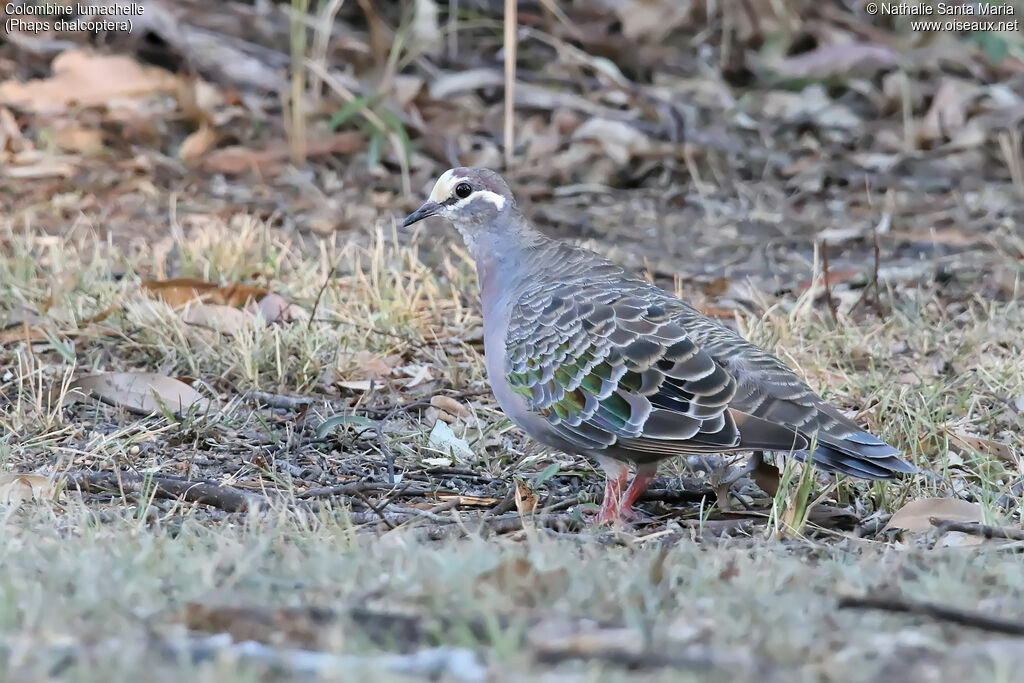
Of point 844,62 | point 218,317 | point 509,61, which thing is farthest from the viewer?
point 844,62

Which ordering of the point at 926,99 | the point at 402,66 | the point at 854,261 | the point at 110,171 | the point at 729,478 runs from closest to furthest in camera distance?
1. the point at 729,478
2. the point at 854,261
3. the point at 110,171
4. the point at 402,66
5. the point at 926,99

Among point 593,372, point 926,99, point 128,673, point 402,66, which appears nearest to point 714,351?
point 593,372

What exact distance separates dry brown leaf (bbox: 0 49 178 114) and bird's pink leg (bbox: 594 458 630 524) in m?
5.16

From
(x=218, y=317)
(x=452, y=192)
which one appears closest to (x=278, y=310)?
(x=218, y=317)

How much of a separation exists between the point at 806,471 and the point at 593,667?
163cm

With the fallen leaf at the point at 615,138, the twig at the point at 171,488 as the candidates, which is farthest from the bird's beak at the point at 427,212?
the fallen leaf at the point at 615,138

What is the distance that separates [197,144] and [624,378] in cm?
487

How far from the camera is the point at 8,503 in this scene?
3879mm

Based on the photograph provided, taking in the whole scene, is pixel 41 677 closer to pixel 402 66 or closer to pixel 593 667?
pixel 593 667

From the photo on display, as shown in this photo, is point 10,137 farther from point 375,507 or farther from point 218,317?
point 375,507

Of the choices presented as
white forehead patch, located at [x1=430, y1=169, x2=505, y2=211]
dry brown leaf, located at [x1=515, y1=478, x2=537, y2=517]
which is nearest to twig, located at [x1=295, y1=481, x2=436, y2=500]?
dry brown leaf, located at [x1=515, y1=478, x2=537, y2=517]

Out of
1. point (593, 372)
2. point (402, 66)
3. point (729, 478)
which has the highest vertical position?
point (402, 66)

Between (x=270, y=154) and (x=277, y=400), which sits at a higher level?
(x=270, y=154)

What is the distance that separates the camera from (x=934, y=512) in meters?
3.88
